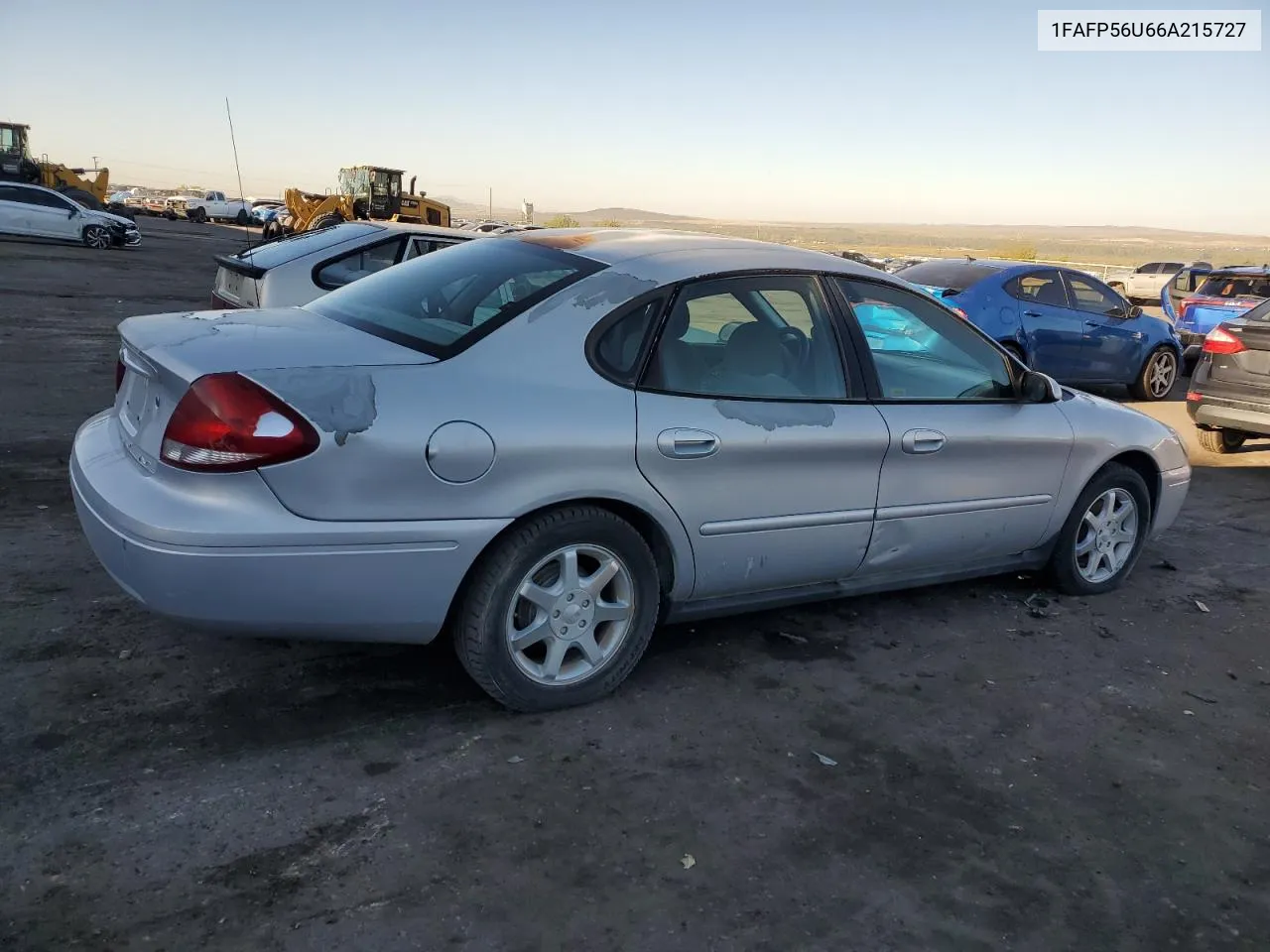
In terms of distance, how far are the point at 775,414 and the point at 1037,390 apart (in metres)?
1.47

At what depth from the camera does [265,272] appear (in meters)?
7.95

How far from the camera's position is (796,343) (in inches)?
157

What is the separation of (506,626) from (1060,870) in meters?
1.76

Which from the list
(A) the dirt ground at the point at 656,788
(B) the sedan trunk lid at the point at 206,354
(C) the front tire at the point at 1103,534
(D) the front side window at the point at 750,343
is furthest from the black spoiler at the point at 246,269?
(C) the front tire at the point at 1103,534

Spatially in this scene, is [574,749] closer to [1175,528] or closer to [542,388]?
[542,388]

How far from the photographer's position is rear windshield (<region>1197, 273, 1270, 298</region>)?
14.1 m

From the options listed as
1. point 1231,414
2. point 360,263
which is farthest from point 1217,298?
point 360,263

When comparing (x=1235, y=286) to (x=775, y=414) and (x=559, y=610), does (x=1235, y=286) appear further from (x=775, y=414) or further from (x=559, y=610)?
(x=559, y=610)

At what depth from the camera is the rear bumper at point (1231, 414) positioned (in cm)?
798

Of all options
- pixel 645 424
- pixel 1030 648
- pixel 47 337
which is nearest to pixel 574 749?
pixel 645 424

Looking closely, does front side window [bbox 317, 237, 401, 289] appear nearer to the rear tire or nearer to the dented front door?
the dented front door

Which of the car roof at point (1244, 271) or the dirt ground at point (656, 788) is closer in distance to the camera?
the dirt ground at point (656, 788)

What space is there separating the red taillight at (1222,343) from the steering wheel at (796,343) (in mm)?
5907

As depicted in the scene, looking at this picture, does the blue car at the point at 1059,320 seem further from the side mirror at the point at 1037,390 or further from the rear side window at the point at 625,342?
the rear side window at the point at 625,342
